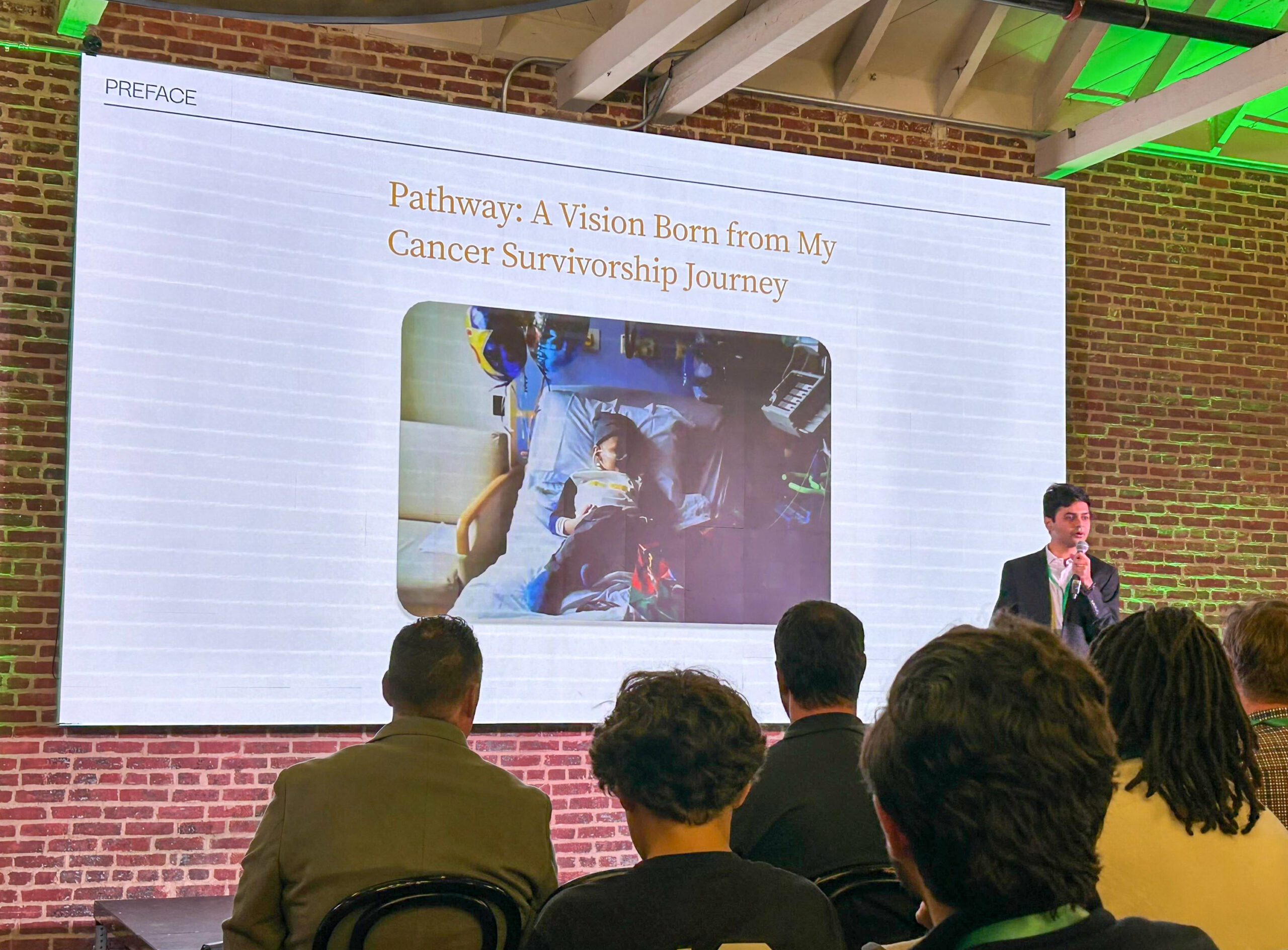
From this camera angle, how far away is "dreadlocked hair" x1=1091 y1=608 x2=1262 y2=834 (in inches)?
72.4

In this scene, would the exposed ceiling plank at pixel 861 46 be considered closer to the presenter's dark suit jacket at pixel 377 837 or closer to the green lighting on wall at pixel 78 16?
the green lighting on wall at pixel 78 16

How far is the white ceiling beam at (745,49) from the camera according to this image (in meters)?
4.71

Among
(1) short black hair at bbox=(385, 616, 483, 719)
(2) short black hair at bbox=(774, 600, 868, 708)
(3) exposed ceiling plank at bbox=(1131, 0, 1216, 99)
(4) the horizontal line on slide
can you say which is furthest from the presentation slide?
(2) short black hair at bbox=(774, 600, 868, 708)

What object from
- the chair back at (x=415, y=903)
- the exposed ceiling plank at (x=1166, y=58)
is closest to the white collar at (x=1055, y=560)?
the exposed ceiling plank at (x=1166, y=58)

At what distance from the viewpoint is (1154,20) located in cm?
513

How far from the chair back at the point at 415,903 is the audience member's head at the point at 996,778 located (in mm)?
1170

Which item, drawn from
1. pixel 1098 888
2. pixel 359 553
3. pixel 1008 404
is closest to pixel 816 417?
pixel 1008 404

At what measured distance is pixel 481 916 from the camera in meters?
2.12

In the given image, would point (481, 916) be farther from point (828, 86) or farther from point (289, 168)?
point (828, 86)

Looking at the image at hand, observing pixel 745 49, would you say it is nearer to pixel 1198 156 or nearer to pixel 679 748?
pixel 1198 156

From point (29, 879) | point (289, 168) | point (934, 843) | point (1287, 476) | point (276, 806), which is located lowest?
point (29, 879)

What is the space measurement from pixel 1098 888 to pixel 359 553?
344 cm

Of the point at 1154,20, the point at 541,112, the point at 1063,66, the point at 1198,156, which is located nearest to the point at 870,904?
the point at 541,112

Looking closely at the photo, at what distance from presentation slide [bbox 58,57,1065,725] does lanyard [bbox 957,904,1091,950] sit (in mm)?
3911
